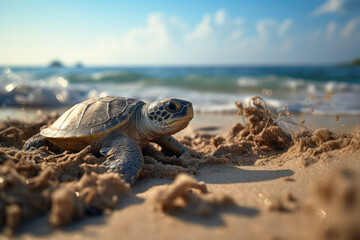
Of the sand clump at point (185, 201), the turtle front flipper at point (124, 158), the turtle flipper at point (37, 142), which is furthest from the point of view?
the turtle flipper at point (37, 142)

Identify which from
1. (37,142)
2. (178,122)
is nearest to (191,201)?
(178,122)

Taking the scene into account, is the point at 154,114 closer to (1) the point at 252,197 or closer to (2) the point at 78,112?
(2) the point at 78,112

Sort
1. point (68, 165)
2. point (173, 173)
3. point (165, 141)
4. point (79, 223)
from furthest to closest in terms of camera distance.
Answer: point (165, 141) → point (173, 173) → point (68, 165) → point (79, 223)

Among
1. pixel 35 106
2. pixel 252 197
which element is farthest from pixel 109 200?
pixel 35 106

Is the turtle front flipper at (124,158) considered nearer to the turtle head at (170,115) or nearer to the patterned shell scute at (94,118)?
the patterned shell scute at (94,118)

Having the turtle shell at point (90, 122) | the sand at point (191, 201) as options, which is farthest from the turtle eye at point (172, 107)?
the sand at point (191, 201)
